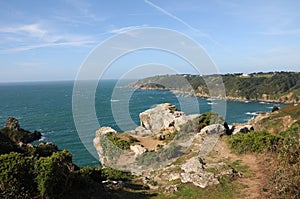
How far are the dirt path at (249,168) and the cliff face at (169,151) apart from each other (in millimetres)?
687

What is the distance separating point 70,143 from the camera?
51.1m

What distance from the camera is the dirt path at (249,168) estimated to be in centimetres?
1232

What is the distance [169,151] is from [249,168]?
7181mm

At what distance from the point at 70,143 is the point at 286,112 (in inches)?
1749

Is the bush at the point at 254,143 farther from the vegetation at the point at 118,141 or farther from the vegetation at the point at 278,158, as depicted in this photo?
the vegetation at the point at 118,141

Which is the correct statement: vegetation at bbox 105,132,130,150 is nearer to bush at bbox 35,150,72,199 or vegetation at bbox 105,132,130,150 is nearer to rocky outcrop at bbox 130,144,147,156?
rocky outcrop at bbox 130,144,147,156

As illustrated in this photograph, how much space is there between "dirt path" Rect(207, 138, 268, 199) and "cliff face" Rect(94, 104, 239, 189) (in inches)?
27.0

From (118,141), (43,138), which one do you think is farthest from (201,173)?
(43,138)

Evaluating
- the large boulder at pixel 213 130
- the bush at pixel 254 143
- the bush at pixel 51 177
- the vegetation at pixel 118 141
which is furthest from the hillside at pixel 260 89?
the bush at pixel 51 177

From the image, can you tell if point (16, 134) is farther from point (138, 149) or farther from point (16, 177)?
point (16, 177)

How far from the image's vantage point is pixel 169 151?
21516mm

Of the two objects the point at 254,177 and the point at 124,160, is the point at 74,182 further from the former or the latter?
the point at 124,160

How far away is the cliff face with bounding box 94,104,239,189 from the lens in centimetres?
1477

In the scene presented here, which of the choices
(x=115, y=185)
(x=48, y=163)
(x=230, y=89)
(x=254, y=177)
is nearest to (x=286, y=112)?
→ (x=254, y=177)
